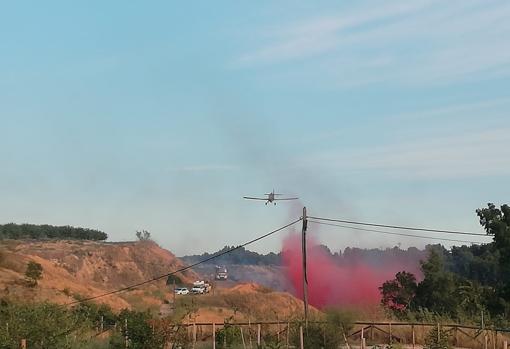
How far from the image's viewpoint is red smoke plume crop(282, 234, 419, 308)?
304ft

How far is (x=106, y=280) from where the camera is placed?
384ft

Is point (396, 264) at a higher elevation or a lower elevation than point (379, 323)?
higher

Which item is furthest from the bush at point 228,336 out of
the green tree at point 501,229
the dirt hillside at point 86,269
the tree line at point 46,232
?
the tree line at point 46,232

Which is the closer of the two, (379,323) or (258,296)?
(379,323)

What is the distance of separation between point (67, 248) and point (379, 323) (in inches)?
3594

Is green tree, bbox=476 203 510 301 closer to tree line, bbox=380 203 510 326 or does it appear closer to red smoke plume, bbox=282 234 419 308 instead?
tree line, bbox=380 203 510 326

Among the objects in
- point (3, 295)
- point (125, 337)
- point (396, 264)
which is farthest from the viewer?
point (396, 264)

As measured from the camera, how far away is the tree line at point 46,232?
15238 cm

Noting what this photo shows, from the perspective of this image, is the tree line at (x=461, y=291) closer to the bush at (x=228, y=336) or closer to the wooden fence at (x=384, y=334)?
the wooden fence at (x=384, y=334)

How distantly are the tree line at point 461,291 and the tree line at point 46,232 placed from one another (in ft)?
336

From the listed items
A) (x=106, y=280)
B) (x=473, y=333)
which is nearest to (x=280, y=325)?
(x=473, y=333)

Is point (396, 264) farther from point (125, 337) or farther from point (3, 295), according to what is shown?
point (125, 337)

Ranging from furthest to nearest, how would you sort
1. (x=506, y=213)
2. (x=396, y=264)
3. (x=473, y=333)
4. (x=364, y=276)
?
(x=396, y=264) < (x=364, y=276) < (x=506, y=213) < (x=473, y=333)

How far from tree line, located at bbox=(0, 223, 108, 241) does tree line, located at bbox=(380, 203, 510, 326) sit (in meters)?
102
